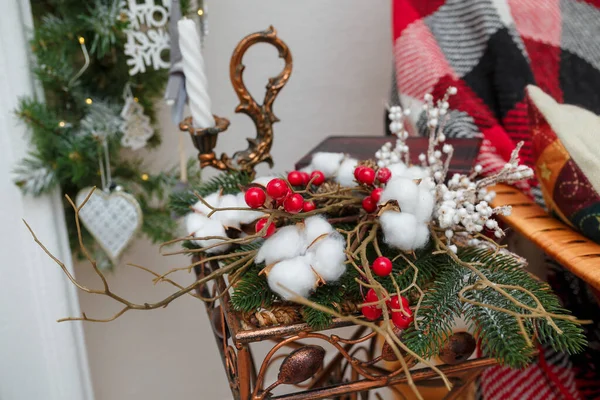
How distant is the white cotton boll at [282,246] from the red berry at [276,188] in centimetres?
3

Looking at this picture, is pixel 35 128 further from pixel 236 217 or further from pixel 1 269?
pixel 236 217

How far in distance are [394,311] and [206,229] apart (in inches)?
9.1

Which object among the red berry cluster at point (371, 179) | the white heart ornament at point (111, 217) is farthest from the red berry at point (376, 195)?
the white heart ornament at point (111, 217)

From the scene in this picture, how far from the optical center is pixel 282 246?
443 mm

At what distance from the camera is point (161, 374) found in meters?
1.17

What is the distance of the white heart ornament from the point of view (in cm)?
83

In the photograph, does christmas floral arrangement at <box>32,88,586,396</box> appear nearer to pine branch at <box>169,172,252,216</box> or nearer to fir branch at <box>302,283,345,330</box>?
fir branch at <box>302,283,345,330</box>

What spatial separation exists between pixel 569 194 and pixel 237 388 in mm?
409

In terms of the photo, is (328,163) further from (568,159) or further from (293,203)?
(568,159)

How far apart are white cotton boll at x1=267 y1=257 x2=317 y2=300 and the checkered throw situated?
1.55ft

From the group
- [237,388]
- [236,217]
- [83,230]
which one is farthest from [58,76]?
[237,388]

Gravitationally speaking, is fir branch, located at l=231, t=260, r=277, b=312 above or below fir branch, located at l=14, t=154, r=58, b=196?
below

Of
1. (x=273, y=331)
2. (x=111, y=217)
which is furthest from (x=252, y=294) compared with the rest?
(x=111, y=217)

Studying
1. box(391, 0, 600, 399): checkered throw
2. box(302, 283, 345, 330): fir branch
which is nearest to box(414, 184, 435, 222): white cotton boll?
box(302, 283, 345, 330): fir branch
